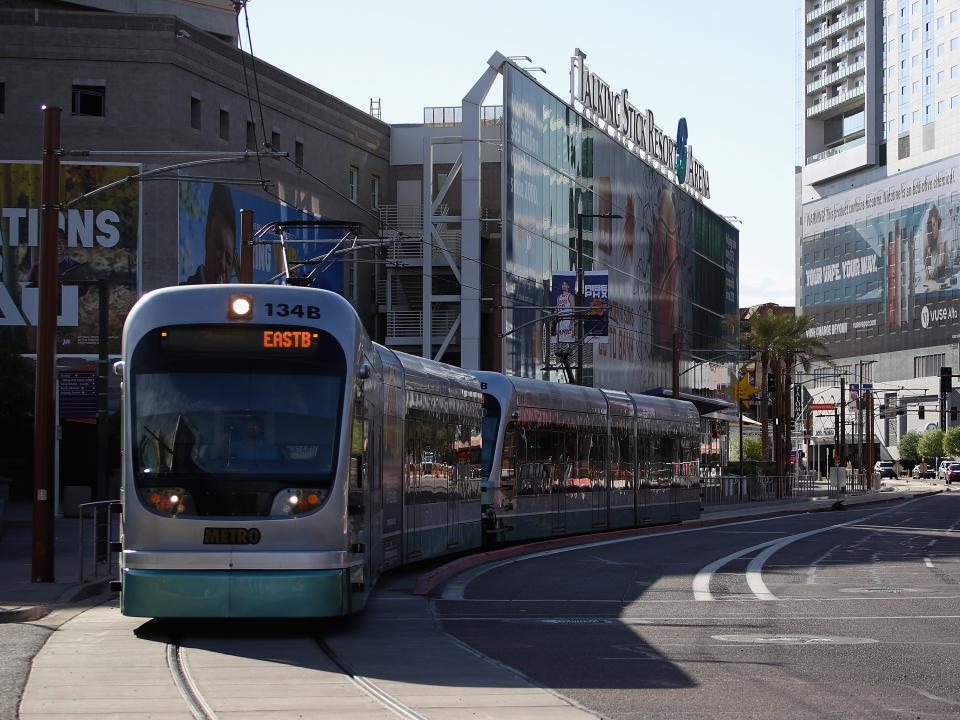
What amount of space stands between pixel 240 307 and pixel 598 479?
20.2 m

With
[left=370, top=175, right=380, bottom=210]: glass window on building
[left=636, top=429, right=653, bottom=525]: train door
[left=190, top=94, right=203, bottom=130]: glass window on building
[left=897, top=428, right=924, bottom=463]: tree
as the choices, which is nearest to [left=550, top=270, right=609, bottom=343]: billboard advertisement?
[left=190, top=94, right=203, bottom=130]: glass window on building

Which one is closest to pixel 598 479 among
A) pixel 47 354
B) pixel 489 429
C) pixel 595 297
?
pixel 489 429

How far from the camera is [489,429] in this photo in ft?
92.5

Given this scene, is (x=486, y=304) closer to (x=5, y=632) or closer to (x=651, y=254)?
(x=651, y=254)

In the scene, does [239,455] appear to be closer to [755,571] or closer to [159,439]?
[159,439]

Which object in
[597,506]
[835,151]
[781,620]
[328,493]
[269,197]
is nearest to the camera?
[328,493]

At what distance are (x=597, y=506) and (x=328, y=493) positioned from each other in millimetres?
20289

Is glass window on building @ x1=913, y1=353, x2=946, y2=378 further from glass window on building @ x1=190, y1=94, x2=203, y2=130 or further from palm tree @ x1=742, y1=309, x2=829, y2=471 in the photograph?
glass window on building @ x1=190, y1=94, x2=203, y2=130

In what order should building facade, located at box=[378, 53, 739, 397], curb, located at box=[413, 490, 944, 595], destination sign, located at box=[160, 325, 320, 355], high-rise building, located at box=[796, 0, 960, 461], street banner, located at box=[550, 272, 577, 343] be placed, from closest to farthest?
destination sign, located at box=[160, 325, 320, 355], curb, located at box=[413, 490, 944, 595], street banner, located at box=[550, 272, 577, 343], building facade, located at box=[378, 53, 739, 397], high-rise building, located at box=[796, 0, 960, 461]

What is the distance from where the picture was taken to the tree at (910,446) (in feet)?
538

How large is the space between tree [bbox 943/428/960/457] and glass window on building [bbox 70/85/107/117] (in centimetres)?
10928

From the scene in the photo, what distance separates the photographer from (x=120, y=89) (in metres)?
54.6

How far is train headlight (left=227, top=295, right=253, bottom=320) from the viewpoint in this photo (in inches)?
595

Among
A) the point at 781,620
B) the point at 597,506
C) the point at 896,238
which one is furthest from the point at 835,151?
the point at 781,620
